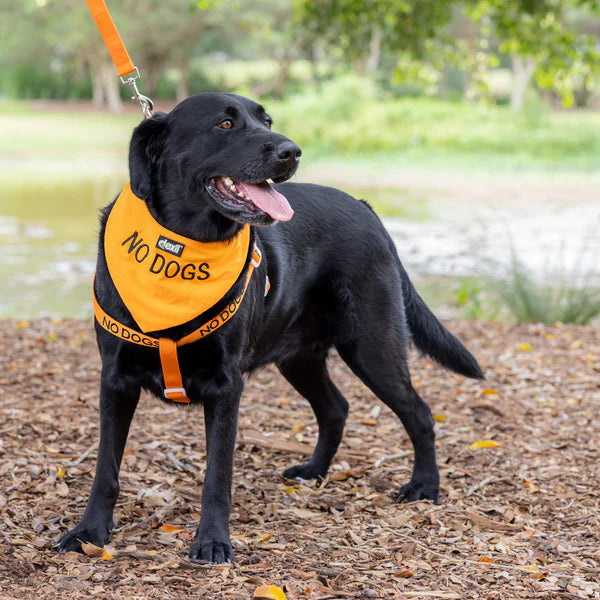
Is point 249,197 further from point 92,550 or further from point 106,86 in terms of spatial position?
point 106,86

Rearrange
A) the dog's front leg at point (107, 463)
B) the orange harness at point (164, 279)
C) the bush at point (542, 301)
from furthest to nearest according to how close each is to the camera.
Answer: the bush at point (542, 301) → the dog's front leg at point (107, 463) → the orange harness at point (164, 279)

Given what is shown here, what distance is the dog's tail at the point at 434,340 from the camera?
428 cm

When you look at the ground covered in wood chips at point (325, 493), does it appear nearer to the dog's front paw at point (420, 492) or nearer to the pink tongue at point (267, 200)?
the dog's front paw at point (420, 492)

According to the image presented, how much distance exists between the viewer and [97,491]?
3.38 m

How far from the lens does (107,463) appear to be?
3.38 metres

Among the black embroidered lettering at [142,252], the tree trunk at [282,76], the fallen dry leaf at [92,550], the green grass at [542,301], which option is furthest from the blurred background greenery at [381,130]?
the fallen dry leaf at [92,550]

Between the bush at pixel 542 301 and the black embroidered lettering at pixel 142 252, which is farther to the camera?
the bush at pixel 542 301

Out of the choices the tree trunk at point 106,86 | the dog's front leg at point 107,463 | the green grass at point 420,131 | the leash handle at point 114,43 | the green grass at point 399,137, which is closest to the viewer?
the dog's front leg at point 107,463

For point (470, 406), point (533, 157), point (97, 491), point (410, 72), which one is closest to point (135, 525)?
point (97, 491)

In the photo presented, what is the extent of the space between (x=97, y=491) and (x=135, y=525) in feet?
0.83

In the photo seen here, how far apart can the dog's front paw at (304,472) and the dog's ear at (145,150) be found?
1707mm

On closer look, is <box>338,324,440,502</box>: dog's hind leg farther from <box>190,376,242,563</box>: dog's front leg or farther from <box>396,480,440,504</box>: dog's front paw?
<box>190,376,242,563</box>: dog's front leg

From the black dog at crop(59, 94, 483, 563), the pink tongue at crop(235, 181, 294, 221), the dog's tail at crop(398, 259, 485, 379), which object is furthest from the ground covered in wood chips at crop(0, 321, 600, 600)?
the pink tongue at crop(235, 181, 294, 221)

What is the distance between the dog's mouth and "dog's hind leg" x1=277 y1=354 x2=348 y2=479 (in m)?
1.31
